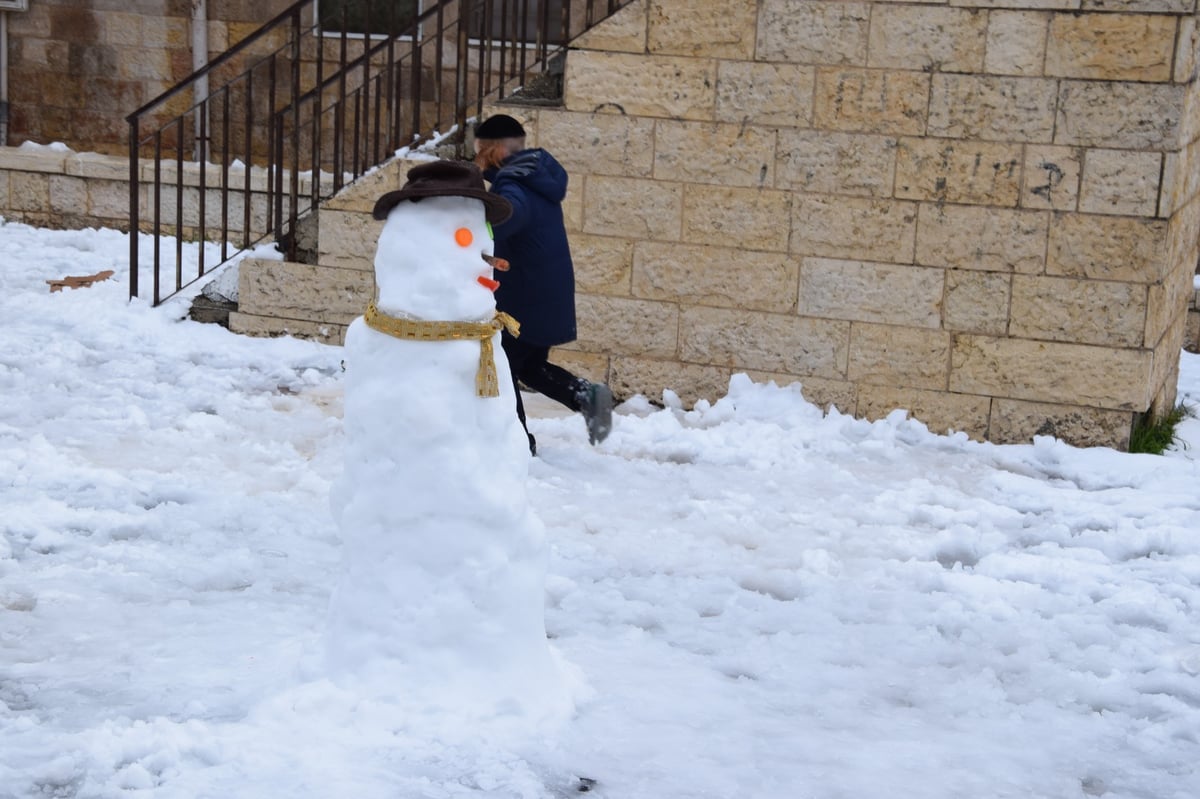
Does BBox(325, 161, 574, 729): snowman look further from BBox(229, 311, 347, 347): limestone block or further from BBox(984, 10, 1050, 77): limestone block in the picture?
BBox(229, 311, 347, 347): limestone block

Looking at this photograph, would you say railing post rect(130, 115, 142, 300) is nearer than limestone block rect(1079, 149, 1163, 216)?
No

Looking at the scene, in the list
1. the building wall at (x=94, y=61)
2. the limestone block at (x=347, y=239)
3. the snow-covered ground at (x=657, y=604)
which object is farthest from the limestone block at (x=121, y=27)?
the snow-covered ground at (x=657, y=604)

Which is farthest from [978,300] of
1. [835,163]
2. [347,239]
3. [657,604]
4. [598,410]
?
Answer: [347,239]

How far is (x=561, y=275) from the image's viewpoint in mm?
6488

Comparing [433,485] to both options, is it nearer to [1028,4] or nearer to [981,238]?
[981,238]

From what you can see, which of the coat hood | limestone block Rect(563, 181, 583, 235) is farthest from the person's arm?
limestone block Rect(563, 181, 583, 235)

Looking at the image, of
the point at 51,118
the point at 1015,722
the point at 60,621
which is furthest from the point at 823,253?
the point at 51,118

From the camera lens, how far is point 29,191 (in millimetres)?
11844

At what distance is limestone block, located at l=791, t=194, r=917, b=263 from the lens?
24.0ft

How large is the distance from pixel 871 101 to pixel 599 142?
1.41 m

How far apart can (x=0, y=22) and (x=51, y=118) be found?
0.86 meters

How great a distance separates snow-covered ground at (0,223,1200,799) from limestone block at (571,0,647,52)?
188 cm

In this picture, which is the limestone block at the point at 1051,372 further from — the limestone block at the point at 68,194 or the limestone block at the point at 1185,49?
the limestone block at the point at 68,194

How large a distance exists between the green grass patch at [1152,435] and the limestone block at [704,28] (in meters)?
2.71
